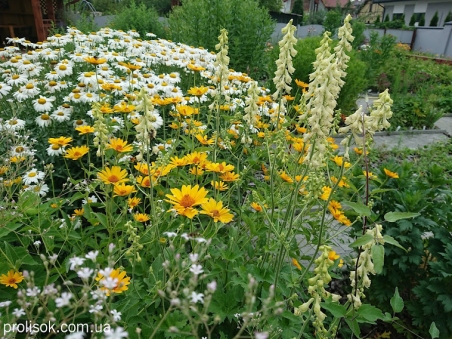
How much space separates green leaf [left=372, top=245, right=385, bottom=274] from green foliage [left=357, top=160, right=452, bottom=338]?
109 cm

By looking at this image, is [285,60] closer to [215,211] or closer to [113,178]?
[215,211]

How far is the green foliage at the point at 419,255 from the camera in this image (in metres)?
2.25

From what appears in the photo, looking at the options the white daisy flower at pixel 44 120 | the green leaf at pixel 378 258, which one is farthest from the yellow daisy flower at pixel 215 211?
the white daisy flower at pixel 44 120

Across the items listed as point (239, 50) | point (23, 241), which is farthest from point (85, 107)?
point (239, 50)

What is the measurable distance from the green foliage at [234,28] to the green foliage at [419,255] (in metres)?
5.14

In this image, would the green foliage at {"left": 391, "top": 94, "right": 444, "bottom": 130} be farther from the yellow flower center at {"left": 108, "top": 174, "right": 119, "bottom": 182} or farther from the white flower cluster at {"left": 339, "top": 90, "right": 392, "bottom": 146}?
the yellow flower center at {"left": 108, "top": 174, "right": 119, "bottom": 182}

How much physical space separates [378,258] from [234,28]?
22.7 ft

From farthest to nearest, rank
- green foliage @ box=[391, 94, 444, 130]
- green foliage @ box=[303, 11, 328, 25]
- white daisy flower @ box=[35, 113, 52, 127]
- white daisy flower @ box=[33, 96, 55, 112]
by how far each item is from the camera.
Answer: green foliage @ box=[303, 11, 328, 25]
green foliage @ box=[391, 94, 444, 130]
white daisy flower @ box=[33, 96, 55, 112]
white daisy flower @ box=[35, 113, 52, 127]

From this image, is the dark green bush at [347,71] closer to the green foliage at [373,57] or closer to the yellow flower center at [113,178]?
the green foliage at [373,57]

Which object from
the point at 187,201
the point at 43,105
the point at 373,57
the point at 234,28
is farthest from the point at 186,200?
the point at 373,57

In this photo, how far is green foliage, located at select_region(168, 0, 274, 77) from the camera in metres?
7.23

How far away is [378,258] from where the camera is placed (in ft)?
Answer: 3.94

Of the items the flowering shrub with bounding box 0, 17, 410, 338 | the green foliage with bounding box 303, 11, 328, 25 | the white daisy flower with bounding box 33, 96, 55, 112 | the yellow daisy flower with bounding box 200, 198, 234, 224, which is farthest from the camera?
the green foliage with bounding box 303, 11, 328, 25

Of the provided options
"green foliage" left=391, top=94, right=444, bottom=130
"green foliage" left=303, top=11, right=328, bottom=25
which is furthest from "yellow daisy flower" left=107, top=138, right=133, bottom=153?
"green foliage" left=303, top=11, right=328, bottom=25
